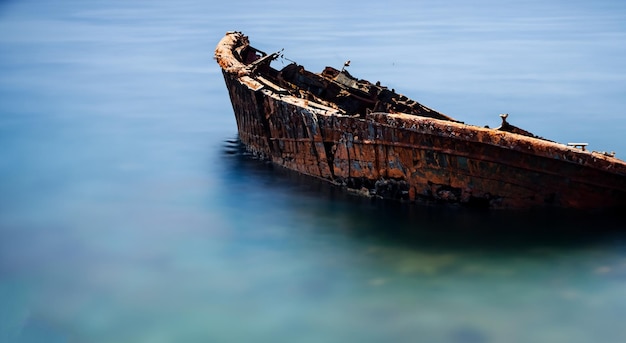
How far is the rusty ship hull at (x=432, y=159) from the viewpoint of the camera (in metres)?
10.7

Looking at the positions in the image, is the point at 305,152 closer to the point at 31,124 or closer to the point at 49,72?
the point at 31,124

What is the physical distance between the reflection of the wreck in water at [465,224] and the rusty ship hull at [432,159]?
0.50 feet

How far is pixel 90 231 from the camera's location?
40.4ft

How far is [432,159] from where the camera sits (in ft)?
37.1

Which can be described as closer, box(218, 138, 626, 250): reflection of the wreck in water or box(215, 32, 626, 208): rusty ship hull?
box(215, 32, 626, 208): rusty ship hull

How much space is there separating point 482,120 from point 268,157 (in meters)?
6.75

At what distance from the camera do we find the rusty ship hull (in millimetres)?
10688

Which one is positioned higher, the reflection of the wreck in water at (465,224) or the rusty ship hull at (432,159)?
the rusty ship hull at (432,159)

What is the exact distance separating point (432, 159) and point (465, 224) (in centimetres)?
99

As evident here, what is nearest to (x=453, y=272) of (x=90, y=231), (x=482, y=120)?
(x=90, y=231)

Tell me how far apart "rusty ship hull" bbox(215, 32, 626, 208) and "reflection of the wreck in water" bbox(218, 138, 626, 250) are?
0.15 m

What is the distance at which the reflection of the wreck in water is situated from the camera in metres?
10.8

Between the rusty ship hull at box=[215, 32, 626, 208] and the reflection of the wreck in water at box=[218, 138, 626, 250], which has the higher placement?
the rusty ship hull at box=[215, 32, 626, 208]

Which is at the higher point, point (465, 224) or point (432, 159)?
point (432, 159)
